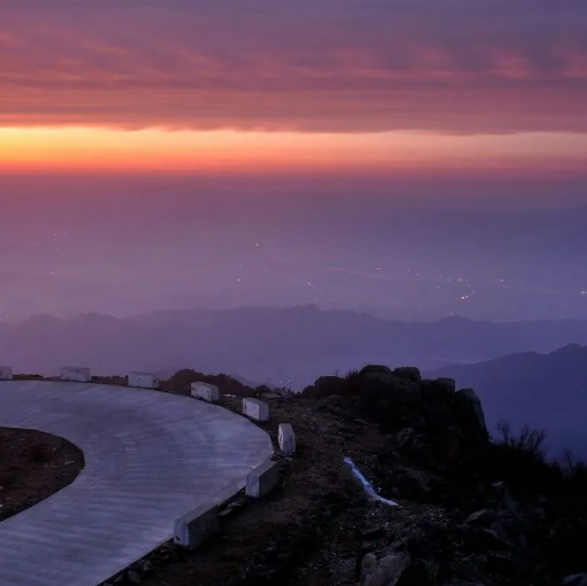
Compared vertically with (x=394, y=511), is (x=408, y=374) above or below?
above

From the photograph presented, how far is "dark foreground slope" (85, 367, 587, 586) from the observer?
429 inches

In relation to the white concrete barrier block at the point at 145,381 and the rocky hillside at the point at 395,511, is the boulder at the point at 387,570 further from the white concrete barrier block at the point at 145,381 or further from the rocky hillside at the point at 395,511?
the white concrete barrier block at the point at 145,381

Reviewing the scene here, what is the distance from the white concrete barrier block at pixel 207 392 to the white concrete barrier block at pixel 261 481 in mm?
5482

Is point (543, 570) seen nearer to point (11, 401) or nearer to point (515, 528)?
point (515, 528)

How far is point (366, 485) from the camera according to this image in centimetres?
1430

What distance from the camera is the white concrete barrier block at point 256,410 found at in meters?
17.5

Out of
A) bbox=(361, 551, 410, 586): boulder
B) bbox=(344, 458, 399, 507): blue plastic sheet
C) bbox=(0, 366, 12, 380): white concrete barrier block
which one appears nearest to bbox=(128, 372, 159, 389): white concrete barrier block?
bbox=(0, 366, 12, 380): white concrete barrier block

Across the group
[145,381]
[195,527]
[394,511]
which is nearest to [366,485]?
[394,511]

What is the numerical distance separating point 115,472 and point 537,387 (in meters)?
140

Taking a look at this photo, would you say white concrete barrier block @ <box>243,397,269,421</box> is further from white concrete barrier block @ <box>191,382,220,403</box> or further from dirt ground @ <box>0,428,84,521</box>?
dirt ground @ <box>0,428,84,521</box>

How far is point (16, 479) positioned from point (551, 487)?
31.5 ft

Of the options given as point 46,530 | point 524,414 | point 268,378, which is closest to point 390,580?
point 46,530

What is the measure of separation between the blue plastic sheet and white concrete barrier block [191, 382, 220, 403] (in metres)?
4.64

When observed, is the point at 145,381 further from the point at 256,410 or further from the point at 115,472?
the point at 115,472
